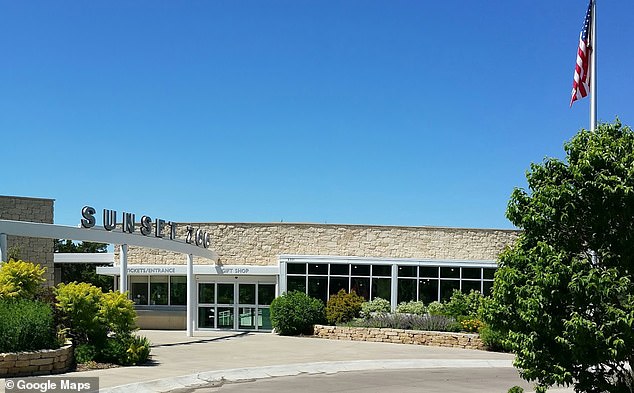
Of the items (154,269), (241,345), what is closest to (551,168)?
(241,345)

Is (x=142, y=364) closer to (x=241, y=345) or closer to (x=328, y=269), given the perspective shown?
(x=241, y=345)

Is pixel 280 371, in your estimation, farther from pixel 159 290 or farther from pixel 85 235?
pixel 159 290

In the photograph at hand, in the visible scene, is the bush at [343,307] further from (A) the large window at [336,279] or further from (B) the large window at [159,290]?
(B) the large window at [159,290]

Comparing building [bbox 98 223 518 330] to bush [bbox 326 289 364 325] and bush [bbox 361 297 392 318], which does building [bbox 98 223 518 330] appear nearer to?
bush [bbox 326 289 364 325]

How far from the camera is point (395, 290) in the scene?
33531 mm

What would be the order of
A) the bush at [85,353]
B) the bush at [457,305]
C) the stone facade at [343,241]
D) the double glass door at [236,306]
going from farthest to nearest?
1. the stone facade at [343,241]
2. the double glass door at [236,306]
3. the bush at [457,305]
4. the bush at [85,353]

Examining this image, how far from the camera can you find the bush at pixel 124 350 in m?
19.0

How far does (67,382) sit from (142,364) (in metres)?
4.37

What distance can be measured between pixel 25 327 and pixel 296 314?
1582 centimetres

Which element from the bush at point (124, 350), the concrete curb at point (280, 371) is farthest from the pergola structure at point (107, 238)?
the concrete curb at point (280, 371)

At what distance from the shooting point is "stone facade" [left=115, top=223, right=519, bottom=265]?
35281 mm

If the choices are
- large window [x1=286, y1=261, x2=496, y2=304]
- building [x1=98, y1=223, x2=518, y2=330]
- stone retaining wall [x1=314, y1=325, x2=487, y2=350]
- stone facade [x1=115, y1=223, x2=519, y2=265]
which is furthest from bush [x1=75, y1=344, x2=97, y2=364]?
stone facade [x1=115, y1=223, x2=519, y2=265]

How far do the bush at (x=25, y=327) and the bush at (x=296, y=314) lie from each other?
14332 millimetres

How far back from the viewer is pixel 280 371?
19562mm
